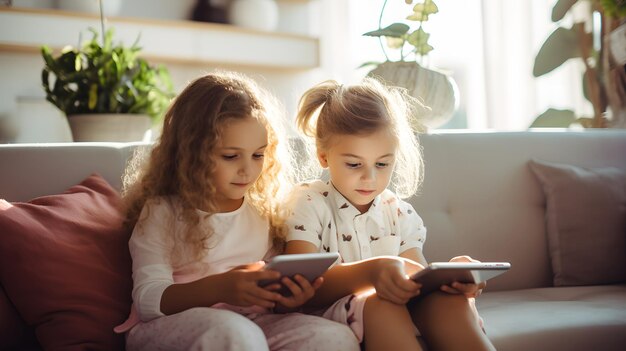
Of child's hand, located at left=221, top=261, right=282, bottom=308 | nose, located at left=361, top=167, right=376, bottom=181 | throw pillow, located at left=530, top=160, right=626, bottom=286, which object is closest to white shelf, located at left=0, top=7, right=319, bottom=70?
throw pillow, located at left=530, top=160, right=626, bottom=286

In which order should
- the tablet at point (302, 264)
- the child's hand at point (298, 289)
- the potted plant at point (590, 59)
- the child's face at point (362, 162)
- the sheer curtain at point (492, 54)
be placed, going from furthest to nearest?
the sheer curtain at point (492, 54) → the potted plant at point (590, 59) → the child's face at point (362, 162) → the child's hand at point (298, 289) → the tablet at point (302, 264)

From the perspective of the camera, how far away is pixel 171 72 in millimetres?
3783

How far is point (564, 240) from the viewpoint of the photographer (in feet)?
6.84

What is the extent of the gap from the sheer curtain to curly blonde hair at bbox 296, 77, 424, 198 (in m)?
1.81

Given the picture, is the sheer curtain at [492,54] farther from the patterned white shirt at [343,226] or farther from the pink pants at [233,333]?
the pink pants at [233,333]

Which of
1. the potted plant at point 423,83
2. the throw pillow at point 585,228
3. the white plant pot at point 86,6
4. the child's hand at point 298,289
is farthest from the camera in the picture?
the white plant pot at point 86,6

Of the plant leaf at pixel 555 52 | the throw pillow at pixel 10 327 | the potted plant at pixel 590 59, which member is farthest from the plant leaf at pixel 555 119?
the throw pillow at pixel 10 327

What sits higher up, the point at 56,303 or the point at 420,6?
the point at 420,6

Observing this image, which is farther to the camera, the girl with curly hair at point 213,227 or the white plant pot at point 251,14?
the white plant pot at point 251,14

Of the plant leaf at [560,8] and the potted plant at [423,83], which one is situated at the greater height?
the plant leaf at [560,8]

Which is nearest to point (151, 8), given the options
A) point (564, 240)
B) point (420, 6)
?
point (420, 6)

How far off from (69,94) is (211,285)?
1.50 m

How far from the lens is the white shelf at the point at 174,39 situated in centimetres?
320

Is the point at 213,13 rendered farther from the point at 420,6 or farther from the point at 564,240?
the point at 564,240
